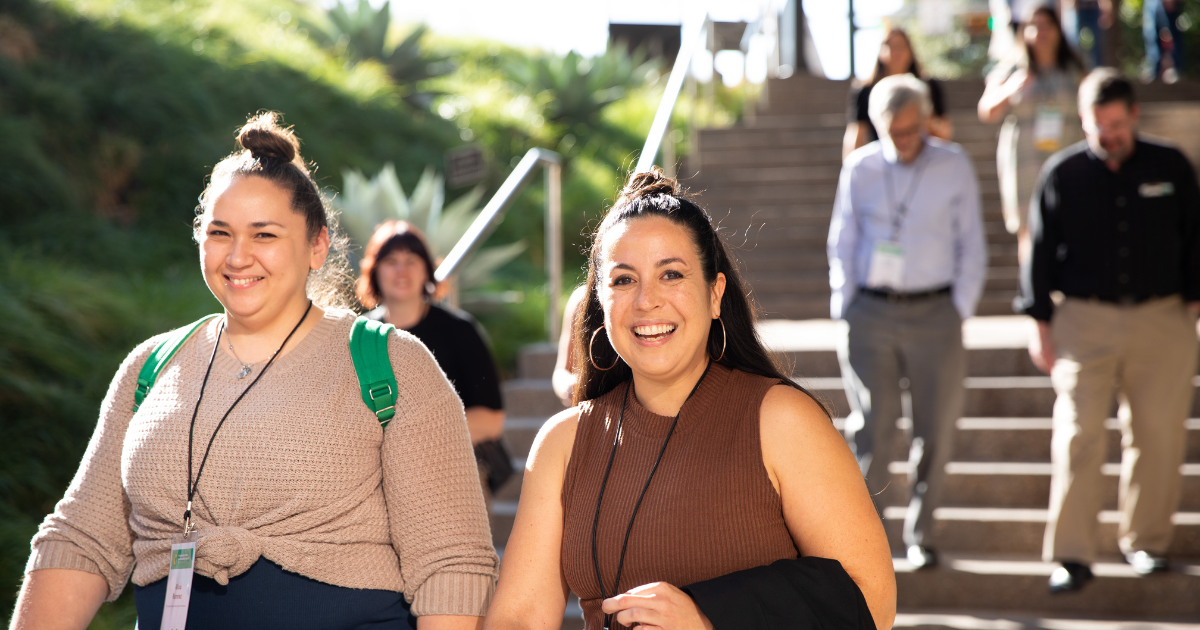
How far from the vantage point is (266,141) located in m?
2.12

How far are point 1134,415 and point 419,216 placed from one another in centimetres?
422

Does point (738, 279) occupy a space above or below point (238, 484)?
above

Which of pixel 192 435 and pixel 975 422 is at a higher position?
pixel 192 435

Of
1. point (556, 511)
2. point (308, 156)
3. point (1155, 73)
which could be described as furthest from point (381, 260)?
point (1155, 73)

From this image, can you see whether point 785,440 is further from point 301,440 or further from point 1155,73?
point 1155,73

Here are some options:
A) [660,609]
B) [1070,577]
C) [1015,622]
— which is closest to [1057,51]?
[1070,577]

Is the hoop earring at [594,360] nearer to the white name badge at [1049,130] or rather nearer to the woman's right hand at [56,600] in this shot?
the woman's right hand at [56,600]

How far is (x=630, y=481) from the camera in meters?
1.88

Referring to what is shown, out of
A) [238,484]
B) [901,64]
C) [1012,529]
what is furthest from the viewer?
[901,64]

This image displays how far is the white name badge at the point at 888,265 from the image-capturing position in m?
4.07

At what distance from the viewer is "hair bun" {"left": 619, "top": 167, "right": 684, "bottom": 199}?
2.03 meters

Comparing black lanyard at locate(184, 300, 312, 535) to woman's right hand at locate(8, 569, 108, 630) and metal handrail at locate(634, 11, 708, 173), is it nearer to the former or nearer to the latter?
woman's right hand at locate(8, 569, 108, 630)

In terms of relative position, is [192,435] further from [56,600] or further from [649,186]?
[649,186]

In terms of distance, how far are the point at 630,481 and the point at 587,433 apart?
16 centimetres
